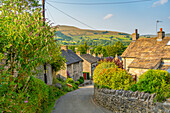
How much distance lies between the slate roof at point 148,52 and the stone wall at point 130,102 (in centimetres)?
821

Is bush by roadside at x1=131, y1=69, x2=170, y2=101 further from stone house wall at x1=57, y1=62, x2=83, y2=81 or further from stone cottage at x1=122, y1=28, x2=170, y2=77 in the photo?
stone house wall at x1=57, y1=62, x2=83, y2=81

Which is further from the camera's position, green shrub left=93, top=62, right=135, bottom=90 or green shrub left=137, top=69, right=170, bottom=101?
green shrub left=93, top=62, right=135, bottom=90

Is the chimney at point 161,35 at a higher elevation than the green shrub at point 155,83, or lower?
higher

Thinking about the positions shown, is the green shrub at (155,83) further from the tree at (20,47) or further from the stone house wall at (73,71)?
the stone house wall at (73,71)

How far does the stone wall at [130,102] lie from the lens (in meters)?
7.79

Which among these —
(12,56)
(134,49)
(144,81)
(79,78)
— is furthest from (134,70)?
(79,78)

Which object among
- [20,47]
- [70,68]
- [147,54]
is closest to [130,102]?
[20,47]

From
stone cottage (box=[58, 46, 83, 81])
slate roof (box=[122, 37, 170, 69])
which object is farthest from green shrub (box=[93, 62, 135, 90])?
stone cottage (box=[58, 46, 83, 81])

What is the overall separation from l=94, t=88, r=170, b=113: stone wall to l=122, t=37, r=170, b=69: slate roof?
26.9 feet

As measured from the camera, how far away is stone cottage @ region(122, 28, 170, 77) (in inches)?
740

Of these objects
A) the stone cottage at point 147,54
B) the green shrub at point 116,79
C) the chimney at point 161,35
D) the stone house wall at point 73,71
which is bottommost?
the stone house wall at point 73,71

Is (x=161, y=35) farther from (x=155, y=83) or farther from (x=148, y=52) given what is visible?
(x=155, y=83)

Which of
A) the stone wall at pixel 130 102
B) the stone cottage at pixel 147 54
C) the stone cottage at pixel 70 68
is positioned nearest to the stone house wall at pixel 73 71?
the stone cottage at pixel 70 68

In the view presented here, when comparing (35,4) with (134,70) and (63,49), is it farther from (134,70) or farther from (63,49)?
(63,49)
